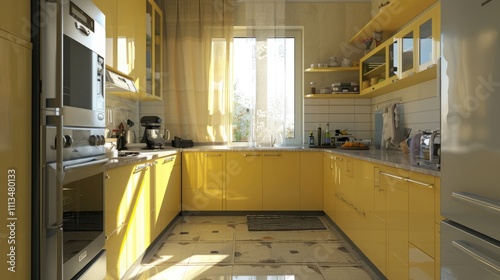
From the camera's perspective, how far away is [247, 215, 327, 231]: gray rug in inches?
143

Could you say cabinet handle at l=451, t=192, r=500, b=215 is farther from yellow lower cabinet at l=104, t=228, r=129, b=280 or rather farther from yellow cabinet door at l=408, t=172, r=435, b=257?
yellow lower cabinet at l=104, t=228, r=129, b=280

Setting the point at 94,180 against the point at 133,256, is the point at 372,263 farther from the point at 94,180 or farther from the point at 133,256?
the point at 94,180

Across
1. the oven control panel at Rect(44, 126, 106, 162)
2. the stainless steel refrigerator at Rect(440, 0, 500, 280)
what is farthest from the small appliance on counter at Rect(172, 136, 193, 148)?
the stainless steel refrigerator at Rect(440, 0, 500, 280)

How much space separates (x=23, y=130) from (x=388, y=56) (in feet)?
9.68

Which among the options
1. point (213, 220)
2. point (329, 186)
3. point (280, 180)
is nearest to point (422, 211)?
point (329, 186)

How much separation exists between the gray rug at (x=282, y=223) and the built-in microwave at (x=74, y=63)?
2286 millimetres

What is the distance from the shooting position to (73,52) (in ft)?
4.83

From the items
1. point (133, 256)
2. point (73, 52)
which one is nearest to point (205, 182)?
point (133, 256)

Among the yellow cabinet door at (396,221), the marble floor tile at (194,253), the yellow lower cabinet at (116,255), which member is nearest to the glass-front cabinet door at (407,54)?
the yellow cabinet door at (396,221)

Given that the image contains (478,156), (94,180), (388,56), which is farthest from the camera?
(388,56)

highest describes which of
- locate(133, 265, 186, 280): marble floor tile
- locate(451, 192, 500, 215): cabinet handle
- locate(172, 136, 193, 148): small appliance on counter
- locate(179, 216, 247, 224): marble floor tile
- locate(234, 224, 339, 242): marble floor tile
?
locate(172, 136, 193, 148): small appliance on counter

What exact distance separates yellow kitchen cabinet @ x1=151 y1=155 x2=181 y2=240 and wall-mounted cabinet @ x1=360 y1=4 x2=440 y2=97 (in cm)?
219

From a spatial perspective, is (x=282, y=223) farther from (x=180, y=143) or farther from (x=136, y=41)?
(x=136, y=41)

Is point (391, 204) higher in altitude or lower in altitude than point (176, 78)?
lower
